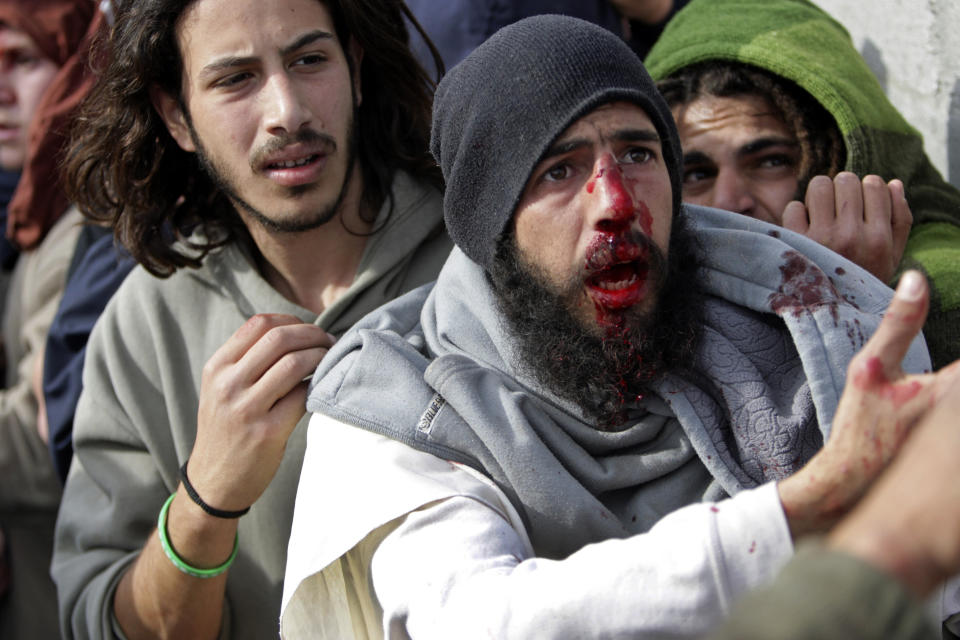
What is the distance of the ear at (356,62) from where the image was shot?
2.76 m

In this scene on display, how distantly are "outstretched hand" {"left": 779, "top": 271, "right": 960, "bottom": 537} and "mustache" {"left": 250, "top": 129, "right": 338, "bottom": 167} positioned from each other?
158 centimetres

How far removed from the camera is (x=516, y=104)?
75.2 inches

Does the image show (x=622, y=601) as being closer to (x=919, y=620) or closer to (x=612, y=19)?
(x=919, y=620)

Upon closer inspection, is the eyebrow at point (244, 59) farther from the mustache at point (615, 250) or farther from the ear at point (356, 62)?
the mustache at point (615, 250)

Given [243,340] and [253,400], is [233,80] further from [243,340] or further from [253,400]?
[253,400]

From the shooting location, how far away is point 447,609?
5.16 ft

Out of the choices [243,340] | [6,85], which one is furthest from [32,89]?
[243,340]

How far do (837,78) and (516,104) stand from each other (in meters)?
1.15

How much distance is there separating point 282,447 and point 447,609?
2.54 ft

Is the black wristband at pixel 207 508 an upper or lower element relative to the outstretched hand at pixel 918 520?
lower

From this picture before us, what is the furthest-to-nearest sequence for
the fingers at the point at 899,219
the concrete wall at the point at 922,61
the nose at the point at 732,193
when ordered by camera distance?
the concrete wall at the point at 922,61 < the nose at the point at 732,193 < the fingers at the point at 899,219

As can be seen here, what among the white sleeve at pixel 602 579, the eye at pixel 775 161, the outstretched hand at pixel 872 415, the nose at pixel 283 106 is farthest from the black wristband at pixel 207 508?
the eye at pixel 775 161

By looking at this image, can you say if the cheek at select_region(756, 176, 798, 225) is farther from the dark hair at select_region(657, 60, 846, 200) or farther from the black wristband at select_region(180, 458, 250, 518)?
the black wristband at select_region(180, 458, 250, 518)

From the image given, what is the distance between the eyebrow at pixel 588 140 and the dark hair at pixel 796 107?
2.79ft
